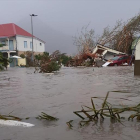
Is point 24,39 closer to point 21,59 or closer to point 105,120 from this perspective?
point 21,59

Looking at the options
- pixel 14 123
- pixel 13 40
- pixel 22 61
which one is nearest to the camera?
pixel 14 123

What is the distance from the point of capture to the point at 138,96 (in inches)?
197

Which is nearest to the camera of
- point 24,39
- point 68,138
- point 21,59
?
point 68,138

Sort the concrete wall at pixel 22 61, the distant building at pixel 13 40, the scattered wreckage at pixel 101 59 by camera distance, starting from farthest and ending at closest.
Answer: the distant building at pixel 13 40 → the concrete wall at pixel 22 61 → the scattered wreckage at pixel 101 59

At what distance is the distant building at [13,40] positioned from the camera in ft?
141

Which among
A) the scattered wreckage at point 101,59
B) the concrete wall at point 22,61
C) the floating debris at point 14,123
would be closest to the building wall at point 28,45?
the concrete wall at point 22,61

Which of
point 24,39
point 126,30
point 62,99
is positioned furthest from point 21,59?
point 62,99

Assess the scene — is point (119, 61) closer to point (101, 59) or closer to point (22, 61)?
point (101, 59)

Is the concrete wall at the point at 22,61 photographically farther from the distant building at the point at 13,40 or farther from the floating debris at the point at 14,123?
the floating debris at the point at 14,123

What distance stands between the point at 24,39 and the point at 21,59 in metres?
6.17

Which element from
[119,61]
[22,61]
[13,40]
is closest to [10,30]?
[13,40]

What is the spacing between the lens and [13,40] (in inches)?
1716

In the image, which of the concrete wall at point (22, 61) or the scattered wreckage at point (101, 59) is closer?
the scattered wreckage at point (101, 59)

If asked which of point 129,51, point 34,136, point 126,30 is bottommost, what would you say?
point 34,136
